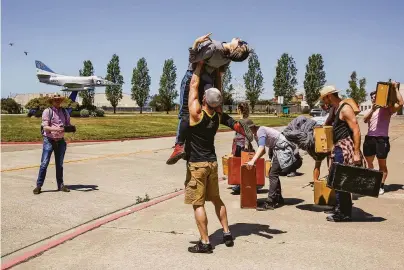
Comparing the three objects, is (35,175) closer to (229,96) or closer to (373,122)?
(373,122)

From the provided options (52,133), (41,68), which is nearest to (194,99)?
(52,133)

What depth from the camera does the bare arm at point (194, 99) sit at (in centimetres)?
466

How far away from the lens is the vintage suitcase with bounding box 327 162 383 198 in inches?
230

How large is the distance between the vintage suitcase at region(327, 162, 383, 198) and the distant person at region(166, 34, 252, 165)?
1704 millimetres

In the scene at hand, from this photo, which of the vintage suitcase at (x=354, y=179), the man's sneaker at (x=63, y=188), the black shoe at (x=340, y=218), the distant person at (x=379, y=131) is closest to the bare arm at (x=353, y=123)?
the vintage suitcase at (x=354, y=179)

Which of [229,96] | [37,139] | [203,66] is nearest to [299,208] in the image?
[203,66]

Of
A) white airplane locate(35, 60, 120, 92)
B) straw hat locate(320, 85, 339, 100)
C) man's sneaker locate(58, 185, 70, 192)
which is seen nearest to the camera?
straw hat locate(320, 85, 339, 100)

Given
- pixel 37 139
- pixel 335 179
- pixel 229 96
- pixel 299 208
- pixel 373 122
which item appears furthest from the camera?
pixel 229 96

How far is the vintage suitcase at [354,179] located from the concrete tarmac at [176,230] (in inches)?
20.8

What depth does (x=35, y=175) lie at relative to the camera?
985 cm

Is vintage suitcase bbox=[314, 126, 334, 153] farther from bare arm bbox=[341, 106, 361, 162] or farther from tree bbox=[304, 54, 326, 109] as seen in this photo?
tree bbox=[304, 54, 326, 109]

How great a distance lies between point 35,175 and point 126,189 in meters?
2.67

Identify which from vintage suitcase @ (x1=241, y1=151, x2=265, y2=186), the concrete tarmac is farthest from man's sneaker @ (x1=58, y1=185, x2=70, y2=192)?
vintage suitcase @ (x1=241, y1=151, x2=265, y2=186)

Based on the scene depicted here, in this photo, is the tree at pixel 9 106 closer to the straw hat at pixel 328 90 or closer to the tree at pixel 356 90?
the tree at pixel 356 90
